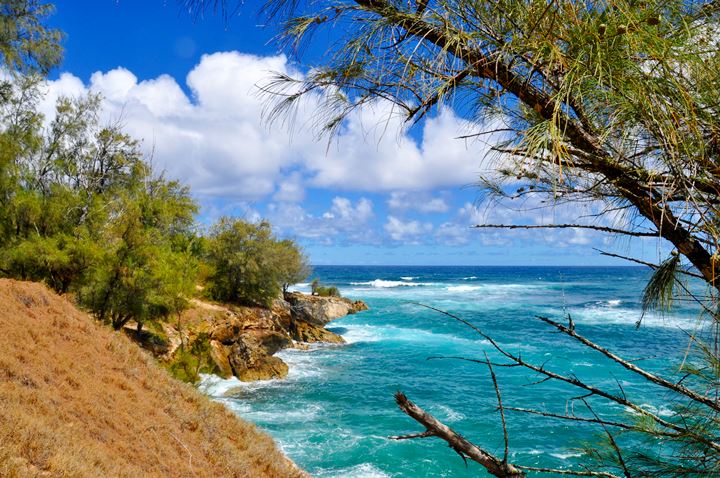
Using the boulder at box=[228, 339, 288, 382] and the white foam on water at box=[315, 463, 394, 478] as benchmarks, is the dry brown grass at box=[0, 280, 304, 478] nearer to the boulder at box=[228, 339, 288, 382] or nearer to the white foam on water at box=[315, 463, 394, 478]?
the white foam on water at box=[315, 463, 394, 478]

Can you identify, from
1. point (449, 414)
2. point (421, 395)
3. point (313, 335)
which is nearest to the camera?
point (449, 414)

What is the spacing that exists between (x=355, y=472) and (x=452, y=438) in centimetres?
1301

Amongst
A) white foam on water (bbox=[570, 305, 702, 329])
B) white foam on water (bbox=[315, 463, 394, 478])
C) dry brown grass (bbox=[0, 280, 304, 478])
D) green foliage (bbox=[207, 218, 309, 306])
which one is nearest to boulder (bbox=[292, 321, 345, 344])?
green foliage (bbox=[207, 218, 309, 306])

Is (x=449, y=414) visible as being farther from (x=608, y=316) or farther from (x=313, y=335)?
(x=608, y=316)

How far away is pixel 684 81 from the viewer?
77.0 inches

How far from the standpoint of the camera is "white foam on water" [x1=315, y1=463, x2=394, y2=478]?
41.4ft

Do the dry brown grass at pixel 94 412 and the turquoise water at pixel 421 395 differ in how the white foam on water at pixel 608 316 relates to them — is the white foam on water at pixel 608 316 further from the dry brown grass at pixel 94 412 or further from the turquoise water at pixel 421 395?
the dry brown grass at pixel 94 412

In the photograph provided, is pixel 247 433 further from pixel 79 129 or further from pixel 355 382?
pixel 79 129

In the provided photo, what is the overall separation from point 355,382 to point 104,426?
15.5 metres

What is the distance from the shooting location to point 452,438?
4.50 ft

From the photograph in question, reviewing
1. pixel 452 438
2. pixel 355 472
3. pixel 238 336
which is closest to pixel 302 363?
pixel 238 336

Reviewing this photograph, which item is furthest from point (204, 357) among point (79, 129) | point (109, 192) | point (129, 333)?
point (79, 129)

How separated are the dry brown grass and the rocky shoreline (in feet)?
20.4

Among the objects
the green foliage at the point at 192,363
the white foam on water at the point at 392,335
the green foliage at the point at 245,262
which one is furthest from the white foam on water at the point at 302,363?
the green foliage at the point at 245,262
